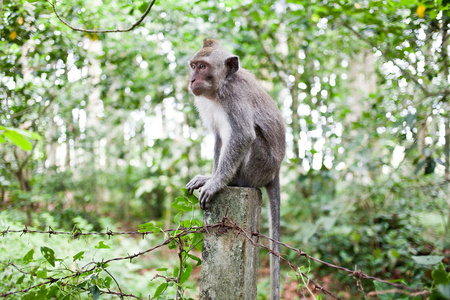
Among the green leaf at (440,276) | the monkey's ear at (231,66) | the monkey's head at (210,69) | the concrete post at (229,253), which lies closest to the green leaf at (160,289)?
the concrete post at (229,253)

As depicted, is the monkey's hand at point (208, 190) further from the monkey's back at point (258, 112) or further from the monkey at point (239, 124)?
the monkey's back at point (258, 112)

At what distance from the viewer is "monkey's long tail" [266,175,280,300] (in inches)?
111

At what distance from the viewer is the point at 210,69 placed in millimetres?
3572

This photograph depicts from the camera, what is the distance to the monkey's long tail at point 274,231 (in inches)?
111

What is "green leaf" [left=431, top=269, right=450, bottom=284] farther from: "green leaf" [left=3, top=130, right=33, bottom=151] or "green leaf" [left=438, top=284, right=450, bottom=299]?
"green leaf" [left=3, top=130, right=33, bottom=151]

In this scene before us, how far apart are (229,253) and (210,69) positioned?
215 cm

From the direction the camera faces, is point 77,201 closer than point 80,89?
No

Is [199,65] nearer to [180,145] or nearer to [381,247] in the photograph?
[180,145]

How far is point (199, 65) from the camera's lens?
3.59 meters

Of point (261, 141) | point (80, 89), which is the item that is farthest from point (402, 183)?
point (80, 89)

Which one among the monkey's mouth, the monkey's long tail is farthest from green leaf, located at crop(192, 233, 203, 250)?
the monkey's mouth

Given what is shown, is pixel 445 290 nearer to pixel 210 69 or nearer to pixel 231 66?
pixel 210 69

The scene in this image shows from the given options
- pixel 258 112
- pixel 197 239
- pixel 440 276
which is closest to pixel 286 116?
pixel 258 112

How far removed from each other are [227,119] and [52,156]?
7543 millimetres
